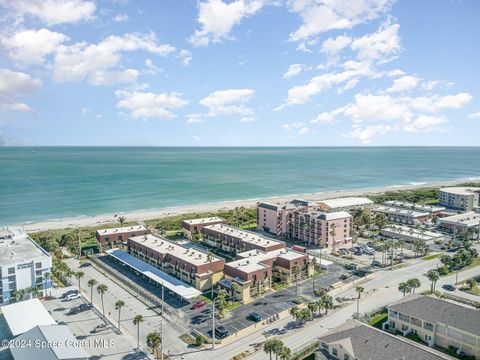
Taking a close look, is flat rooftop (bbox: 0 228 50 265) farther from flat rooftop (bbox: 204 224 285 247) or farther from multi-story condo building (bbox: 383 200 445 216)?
multi-story condo building (bbox: 383 200 445 216)

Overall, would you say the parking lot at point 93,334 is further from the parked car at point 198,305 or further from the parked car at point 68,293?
the parked car at point 198,305

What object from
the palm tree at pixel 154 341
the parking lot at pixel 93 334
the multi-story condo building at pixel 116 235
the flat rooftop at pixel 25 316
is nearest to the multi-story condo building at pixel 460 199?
the multi-story condo building at pixel 116 235

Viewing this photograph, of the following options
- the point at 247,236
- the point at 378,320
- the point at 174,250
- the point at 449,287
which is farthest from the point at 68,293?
the point at 449,287

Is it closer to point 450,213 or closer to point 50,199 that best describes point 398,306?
point 450,213

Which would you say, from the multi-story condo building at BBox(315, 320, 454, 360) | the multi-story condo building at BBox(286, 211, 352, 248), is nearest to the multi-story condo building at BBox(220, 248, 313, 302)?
the multi-story condo building at BBox(286, 211, 352, 248)

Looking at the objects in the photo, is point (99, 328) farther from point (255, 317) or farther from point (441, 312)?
point (441, 312)

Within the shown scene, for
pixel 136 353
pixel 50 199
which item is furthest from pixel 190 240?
pixel 50 199

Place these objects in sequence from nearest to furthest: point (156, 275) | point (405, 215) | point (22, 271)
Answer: point (22, 271)
point (156, 275)
point (405, 215)
